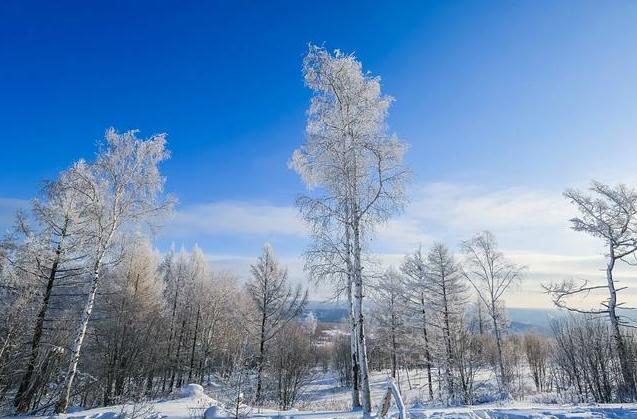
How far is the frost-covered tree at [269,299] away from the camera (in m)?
21.0

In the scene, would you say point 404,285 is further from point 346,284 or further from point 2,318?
point 2,318

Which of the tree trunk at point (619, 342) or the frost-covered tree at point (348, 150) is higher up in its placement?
the frost-covered tree at point (348, 150)

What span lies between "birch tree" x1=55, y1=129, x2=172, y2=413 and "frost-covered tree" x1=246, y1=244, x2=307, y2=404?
8853 mm

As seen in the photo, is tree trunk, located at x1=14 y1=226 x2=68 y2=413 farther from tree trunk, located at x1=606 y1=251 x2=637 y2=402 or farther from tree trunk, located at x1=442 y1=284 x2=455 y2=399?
tree trunk, located at x1=606 y1=251 x2=637 y2=402

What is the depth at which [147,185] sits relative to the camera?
14352 millimetres

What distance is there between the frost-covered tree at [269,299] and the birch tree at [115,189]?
8853 millimetres

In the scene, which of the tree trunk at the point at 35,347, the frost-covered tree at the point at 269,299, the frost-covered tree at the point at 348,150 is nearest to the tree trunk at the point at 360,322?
the frost-covered tree at the point at 348,150

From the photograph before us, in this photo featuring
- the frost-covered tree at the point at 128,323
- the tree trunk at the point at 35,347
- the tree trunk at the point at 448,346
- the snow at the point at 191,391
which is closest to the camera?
the tree trunk at the point at 35,347

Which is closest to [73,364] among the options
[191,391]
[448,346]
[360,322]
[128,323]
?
[191,391]

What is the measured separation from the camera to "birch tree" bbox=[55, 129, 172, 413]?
13.3 m

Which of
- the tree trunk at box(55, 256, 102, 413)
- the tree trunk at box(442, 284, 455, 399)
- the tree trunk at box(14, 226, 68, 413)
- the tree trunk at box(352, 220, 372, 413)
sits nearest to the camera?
the tree trunk at box(352, 220, 372, 413)

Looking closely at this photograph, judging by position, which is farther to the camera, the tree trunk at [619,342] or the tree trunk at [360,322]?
the tree trunk at [619,342]

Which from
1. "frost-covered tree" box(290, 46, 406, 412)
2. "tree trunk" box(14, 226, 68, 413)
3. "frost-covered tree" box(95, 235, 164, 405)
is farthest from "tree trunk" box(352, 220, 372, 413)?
"tree trunk" box(14, 226, 68, 413)

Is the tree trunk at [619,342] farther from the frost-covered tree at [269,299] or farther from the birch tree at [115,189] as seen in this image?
the birch tree at [115,189]
